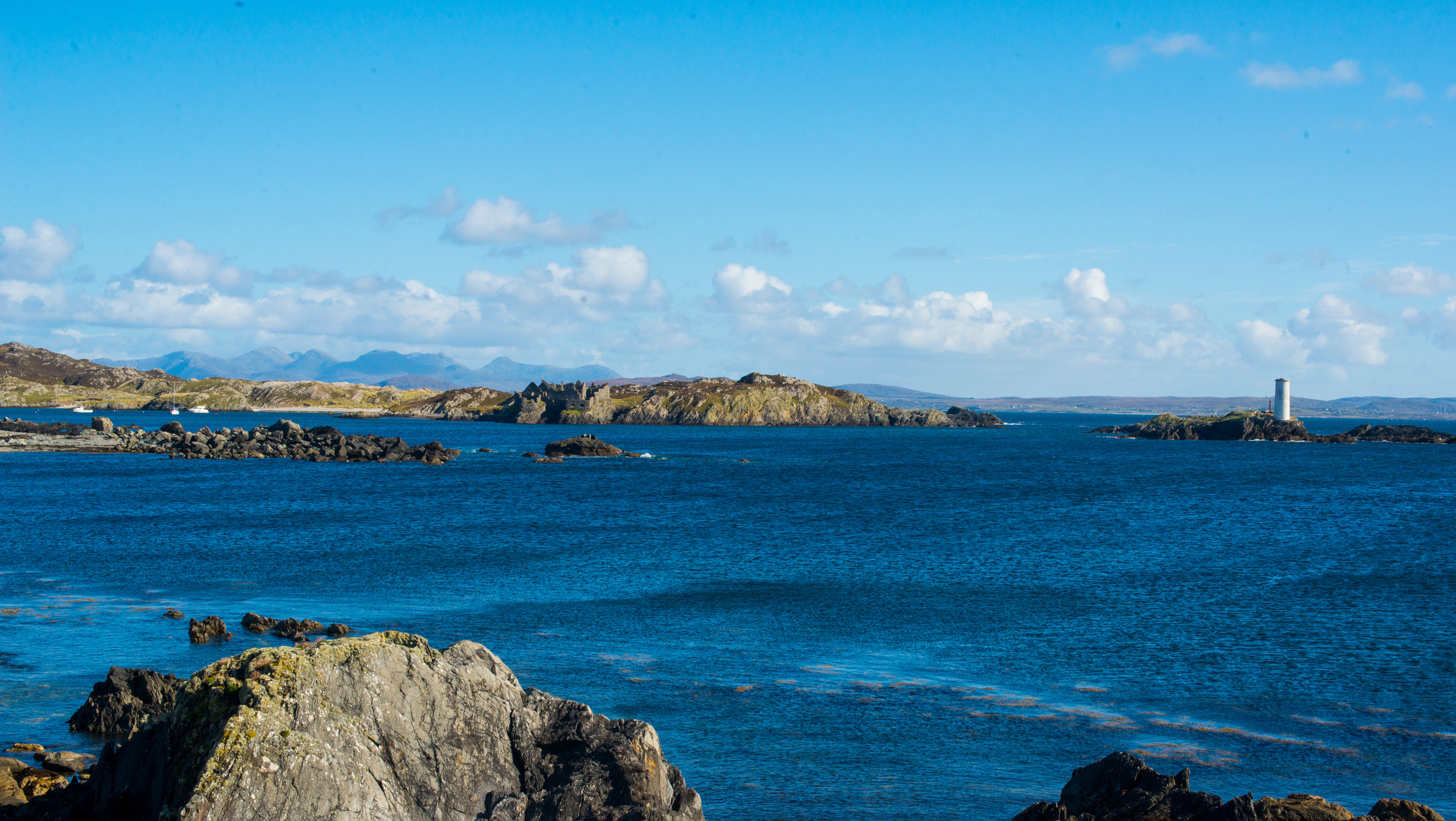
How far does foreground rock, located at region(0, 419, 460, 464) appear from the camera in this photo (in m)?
131

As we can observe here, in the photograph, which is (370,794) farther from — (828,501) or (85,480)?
(85,480)

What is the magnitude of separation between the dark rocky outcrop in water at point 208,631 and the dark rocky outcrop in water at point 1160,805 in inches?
1040

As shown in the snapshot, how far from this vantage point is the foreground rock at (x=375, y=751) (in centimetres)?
1342

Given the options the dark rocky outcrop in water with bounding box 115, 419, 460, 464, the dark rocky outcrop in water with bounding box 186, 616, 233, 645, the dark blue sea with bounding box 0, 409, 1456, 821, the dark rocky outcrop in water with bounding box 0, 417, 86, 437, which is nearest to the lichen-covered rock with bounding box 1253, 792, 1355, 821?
the dark blue sea with bounding box 0, 409, 1456, 821

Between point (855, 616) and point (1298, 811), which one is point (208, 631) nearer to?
point (855, 616)

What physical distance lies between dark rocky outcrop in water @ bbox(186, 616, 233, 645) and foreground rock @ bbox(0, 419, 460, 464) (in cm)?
9628

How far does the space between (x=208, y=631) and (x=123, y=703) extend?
9675 millimetres

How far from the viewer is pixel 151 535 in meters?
59.7

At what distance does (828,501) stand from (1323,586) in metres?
45.6

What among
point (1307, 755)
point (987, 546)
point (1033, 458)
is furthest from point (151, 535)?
point (1033, 458)

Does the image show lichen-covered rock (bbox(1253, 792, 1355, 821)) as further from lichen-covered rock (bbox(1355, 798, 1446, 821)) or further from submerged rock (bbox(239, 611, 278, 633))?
submerged rock (bbox(239, 611, 278, 633))

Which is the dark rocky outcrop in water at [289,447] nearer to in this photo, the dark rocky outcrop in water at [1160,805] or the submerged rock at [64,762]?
the submerged rock at [64,762]

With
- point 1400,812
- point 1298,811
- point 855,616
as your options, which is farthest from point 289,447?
point 1400,812

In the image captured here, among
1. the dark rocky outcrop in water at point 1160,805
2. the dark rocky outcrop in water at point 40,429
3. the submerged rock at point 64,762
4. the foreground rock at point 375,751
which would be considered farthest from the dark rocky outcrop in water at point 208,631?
the dark rocky outcrop in water at point 40,429
